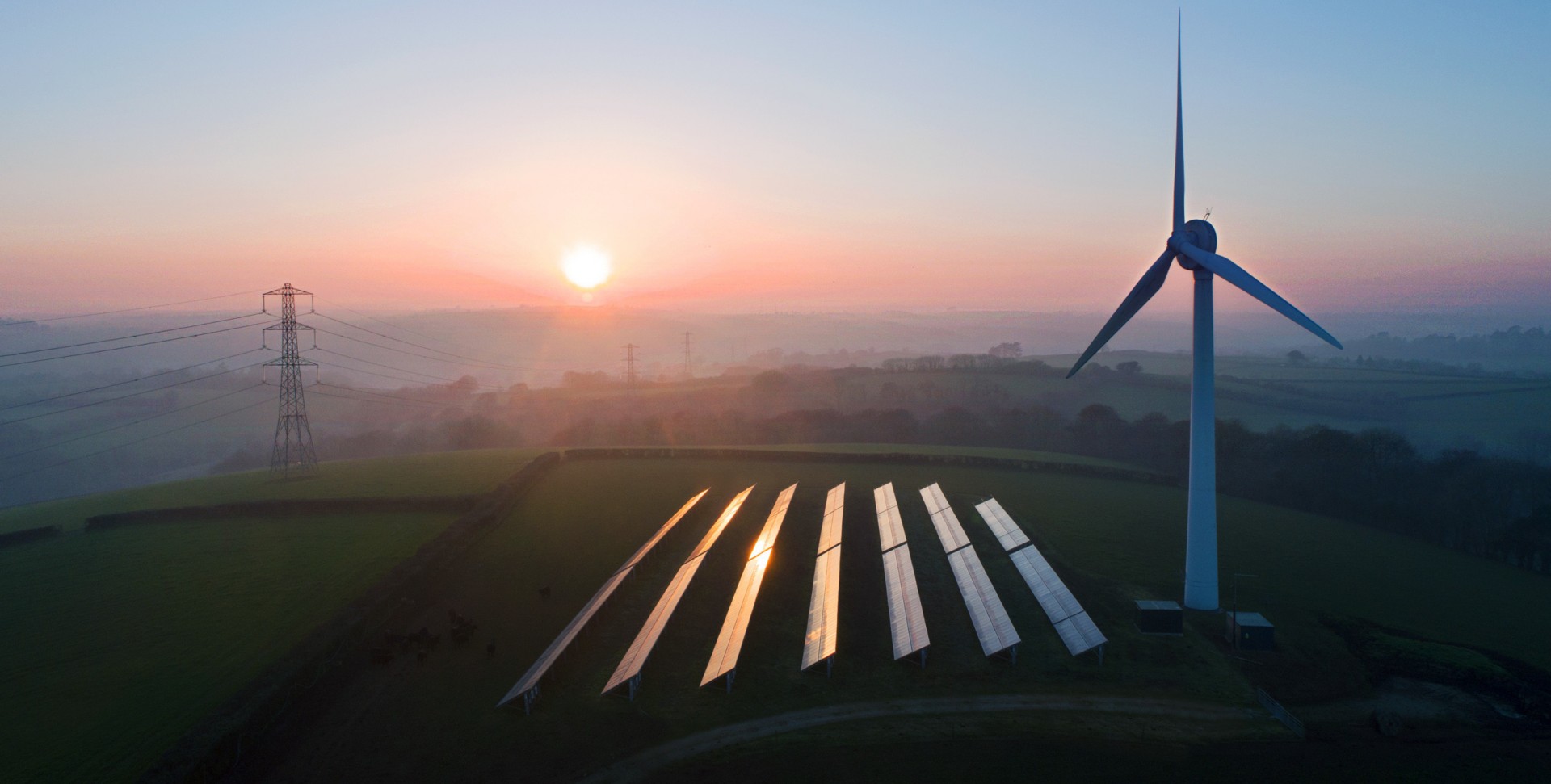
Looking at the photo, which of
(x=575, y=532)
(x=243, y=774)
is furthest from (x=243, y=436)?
(x=243, y=774)

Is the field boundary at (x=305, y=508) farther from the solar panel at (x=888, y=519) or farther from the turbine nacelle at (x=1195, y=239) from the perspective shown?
the turbine nacelle at (x=1195, y=239)

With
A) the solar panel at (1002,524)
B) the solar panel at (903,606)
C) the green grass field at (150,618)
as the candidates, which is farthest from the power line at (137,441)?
the solar panel at (1002,524)

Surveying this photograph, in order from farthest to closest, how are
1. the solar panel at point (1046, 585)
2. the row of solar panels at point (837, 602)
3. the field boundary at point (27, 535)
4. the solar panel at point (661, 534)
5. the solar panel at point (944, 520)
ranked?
the field boundary at point (27, 535)
the solar panel at point (944, 520)
the solar panel at point (661, 534)
the solar panel at point (1046, 585)
the row of solar panels at point (837, 602)

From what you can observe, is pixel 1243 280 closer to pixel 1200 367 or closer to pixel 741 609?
pixel 1200 367

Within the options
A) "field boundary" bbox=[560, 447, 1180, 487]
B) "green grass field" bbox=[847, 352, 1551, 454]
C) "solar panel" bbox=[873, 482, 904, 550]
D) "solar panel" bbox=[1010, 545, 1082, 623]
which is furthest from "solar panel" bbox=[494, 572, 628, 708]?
"green grass field" bbox=[847, 352, 1551, 454]

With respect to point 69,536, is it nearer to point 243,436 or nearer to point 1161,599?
point 1161,599

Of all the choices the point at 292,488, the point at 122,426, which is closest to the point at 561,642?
the point at 292,488
